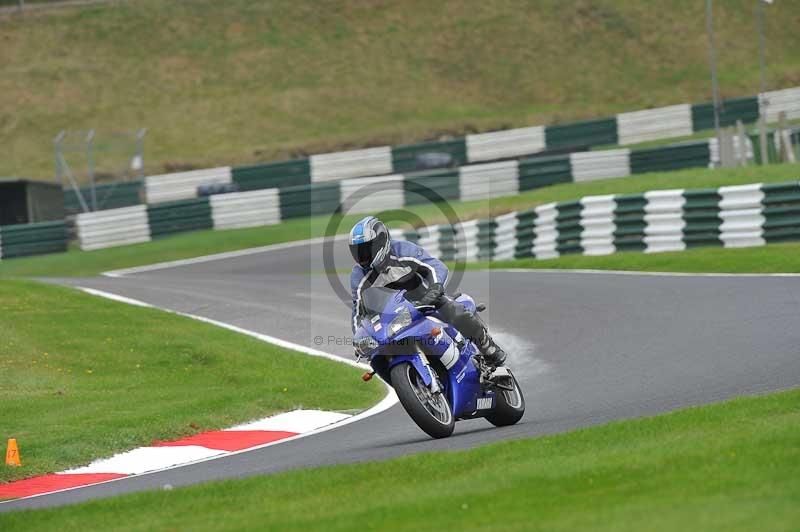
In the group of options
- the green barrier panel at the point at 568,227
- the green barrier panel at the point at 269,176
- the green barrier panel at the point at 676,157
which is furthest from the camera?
the green barrier panel at the point at 269,176

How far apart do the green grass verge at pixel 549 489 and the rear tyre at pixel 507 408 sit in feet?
5.41

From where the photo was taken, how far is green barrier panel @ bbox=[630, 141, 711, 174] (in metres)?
34.5

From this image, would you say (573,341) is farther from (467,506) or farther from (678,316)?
(467,506)

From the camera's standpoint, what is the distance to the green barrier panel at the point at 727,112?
4381cm

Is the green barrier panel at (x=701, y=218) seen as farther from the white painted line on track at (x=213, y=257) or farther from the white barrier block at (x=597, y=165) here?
the white barrier block at (x=597, y=165)

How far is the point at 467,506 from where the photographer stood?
7.00 m

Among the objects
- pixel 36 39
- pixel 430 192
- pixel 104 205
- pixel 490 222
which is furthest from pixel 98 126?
pixel 490 222

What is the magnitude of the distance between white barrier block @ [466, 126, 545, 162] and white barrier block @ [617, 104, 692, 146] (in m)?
2.83

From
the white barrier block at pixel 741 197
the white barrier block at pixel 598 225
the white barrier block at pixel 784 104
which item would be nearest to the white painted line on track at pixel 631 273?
the white barrier block at pixel 598 225

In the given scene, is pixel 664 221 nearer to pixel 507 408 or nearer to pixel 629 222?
pixel 629 222

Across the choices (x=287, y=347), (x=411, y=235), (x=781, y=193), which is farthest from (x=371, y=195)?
(x=287, y=347)

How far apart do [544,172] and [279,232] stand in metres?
7.27

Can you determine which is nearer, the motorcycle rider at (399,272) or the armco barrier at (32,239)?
the motorcycle rider at (399,272)

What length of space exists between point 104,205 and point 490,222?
49.5 feet
